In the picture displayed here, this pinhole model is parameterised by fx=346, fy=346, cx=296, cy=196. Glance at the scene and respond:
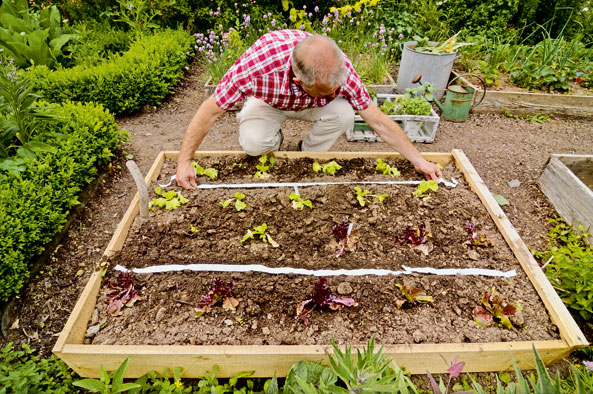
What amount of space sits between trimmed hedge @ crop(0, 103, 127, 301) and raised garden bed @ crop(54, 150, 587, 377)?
2.09ft

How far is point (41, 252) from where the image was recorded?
2.54 metres

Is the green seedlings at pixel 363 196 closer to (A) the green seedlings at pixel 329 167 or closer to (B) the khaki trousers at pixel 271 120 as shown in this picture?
(A) the green seedlings at pixel 329 167

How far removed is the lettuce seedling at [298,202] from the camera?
99.8 inches

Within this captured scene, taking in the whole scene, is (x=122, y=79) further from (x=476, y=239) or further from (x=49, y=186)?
(x=476, y=239)

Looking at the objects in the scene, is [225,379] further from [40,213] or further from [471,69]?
[471,69]

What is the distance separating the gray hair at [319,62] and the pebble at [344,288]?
1.21m

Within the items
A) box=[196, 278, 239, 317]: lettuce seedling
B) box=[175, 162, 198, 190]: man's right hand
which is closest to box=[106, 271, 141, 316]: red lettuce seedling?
box=[196, 278, 239, 317]: lettuce seedling

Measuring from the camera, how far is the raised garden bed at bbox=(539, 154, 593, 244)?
270 cm

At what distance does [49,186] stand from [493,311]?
3.10 m

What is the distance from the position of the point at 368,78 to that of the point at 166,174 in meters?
2.96

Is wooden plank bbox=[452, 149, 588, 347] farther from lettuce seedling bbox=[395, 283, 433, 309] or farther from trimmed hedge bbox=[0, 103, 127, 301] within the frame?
trimmed hedge bbox=[0, 103, 127, 301]

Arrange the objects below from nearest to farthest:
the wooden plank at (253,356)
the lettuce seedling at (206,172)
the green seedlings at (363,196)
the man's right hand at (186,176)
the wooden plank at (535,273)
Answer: the wooden plank at (253,356)
the wooden plank at (535,273)
the green seedlings at (363,196)
the man's right hand at (186,176)
the lettuce seedling at (206,172)

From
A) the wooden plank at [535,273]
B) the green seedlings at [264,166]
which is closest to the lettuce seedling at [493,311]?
the wooden plank at [535,273]

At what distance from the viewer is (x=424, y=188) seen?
8.82 ft
